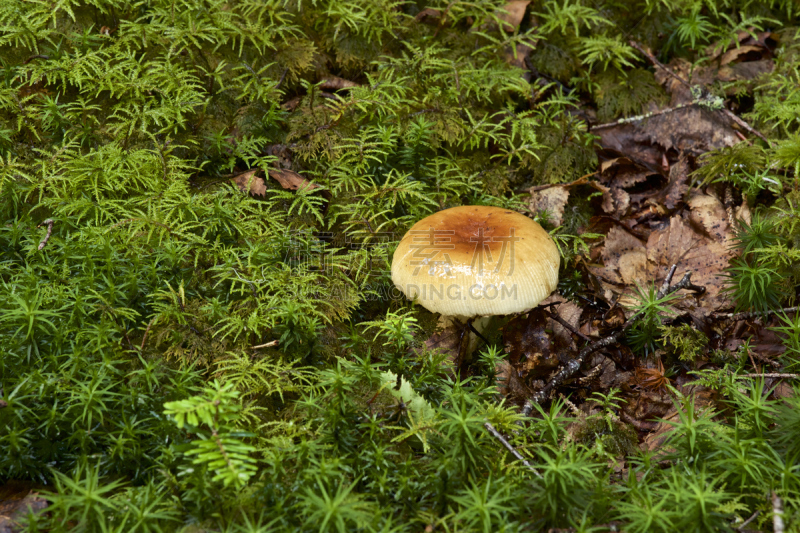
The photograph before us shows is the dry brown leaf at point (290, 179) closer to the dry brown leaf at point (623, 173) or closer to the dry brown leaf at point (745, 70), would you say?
the dry brown leaf at point (623, 173)

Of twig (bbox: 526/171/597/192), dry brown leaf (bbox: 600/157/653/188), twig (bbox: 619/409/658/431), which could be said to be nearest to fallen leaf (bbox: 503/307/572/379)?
twig (bbox: 619/409/658/431)

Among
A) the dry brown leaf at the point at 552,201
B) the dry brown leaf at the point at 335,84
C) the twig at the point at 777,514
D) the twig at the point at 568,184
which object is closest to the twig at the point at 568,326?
the dry brown leaf at the point at 552,201

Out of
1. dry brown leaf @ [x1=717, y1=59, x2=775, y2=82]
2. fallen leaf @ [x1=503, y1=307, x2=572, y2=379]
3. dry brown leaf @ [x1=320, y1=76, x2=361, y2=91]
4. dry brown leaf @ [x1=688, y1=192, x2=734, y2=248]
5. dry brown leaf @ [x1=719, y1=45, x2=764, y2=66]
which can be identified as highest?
dry brown leaf @ [x1=320, y1=76, x2=361, y2=91]

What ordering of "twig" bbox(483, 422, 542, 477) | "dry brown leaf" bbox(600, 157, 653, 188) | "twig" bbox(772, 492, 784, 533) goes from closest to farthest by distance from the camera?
"twig" bbox(772, 492, 784, 533) < "twig" bbox(483, 422, 542, 477) < "dry brown leaf" bbox(600, 157, 653, 188)

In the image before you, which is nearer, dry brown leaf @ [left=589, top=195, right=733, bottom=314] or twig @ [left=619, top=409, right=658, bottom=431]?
twig @ [left=619, top=409, right=658, bottom=431]

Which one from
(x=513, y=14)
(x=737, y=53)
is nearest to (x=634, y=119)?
(x=737, y=53)

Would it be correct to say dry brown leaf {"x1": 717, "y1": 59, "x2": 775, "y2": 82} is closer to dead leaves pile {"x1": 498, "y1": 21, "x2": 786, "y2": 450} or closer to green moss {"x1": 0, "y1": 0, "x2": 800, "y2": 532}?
dead leaves pile {"x1": 498, "y1": 21, "x2": 786, "y2": 450}

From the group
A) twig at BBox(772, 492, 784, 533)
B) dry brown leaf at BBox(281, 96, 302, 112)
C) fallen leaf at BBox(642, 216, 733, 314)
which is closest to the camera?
twig at BBox(772, 492, 784, 533)

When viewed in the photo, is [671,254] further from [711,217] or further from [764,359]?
[764,359]
